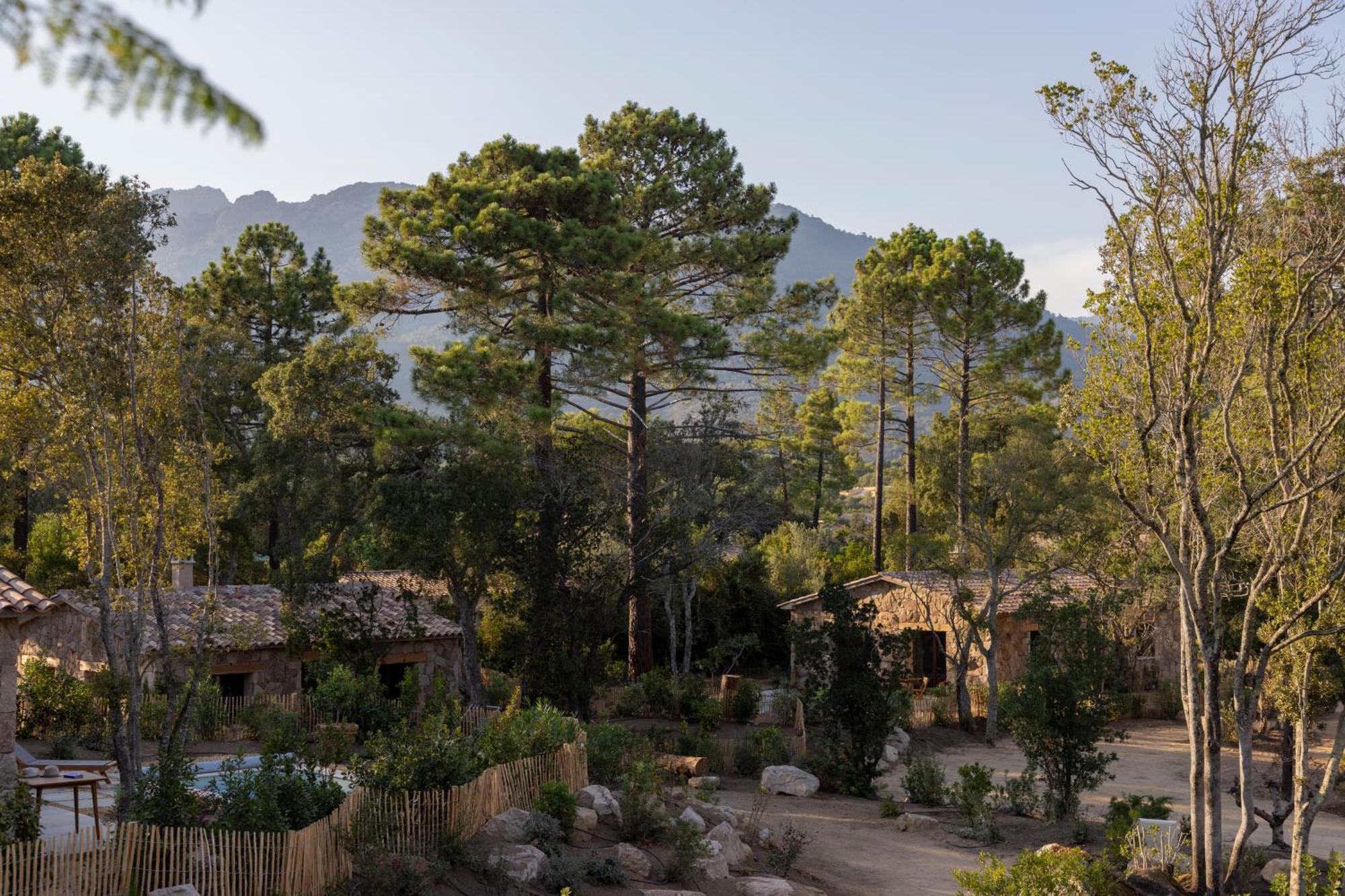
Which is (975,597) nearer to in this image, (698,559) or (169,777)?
(698,559)

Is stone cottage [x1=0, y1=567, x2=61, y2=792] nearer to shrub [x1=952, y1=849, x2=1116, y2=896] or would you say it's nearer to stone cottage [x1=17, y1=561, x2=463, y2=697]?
stone cottage [x1=17, y1=561, x2=463, y2=697]

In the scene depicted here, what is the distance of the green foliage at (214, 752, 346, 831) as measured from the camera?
9.21m

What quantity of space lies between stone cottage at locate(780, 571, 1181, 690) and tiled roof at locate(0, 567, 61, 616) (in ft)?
63.8

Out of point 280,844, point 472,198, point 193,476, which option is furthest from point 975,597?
point 280,844

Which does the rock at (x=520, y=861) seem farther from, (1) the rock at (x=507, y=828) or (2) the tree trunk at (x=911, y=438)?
(2) the tree trunk at (x=911, y=438)

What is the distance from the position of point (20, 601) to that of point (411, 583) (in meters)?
14.7

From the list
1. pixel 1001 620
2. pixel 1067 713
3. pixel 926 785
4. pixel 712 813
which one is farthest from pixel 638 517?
pixel 1067 713

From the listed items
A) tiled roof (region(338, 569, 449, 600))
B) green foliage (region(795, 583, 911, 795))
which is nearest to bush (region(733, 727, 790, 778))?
green foliage (region(795, 583, 911, 795))

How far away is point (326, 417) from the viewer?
29609mm

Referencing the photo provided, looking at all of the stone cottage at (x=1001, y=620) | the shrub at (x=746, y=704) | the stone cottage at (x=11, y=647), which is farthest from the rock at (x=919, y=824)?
the stone cottage at (x=11, y=647)

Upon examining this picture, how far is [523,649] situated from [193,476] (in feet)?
30.2

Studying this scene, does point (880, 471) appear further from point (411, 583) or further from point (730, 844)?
point (730, 844)

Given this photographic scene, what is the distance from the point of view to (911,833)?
15586 mm

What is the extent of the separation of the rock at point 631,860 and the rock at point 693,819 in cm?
66
